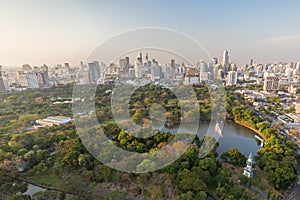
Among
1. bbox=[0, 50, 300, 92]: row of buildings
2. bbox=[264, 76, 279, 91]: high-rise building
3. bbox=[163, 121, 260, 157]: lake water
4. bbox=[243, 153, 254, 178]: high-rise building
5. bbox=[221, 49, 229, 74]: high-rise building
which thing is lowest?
bbox=[163, 121, 260, 157]: lake water

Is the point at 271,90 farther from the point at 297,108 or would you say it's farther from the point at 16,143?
the point at 16,143

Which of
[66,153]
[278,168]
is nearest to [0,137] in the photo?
[66,153]

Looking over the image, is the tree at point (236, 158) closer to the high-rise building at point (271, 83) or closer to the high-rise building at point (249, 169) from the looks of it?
the high-rise building at point (249, 169)

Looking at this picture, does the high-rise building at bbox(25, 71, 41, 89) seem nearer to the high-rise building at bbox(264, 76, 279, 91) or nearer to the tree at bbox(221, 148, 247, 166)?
the tree at bbox(221, 148, 247, 166)

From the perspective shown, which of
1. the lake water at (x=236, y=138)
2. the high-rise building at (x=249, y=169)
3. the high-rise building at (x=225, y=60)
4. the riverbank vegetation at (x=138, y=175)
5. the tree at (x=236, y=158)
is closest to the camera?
the riverbank vegetation at (x=138, y=175)

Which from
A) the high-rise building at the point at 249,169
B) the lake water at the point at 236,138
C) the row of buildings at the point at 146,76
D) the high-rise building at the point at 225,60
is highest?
the high-rise building at the point at 225,60

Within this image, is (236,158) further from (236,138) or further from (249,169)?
(236,138)

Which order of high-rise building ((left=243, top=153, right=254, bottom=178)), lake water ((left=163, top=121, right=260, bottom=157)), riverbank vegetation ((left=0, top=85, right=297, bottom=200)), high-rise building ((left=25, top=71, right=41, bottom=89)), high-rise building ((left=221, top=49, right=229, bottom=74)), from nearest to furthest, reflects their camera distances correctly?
riverbank vegetation ((left=0, top=85, right=297, bottom=200)) → high-rise building ((left=243, top=153, right=254, bottom=178)) → lake water ((left=163, top=121, right=260, bottom=157)) → high-rise building ((left=25, top=71, right=41, bottom=89)) → high-rise building ((left=221, top=49, right=229, bottom=74))

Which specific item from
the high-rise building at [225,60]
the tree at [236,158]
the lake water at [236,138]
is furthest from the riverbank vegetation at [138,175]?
the high-rise building at [225,60]

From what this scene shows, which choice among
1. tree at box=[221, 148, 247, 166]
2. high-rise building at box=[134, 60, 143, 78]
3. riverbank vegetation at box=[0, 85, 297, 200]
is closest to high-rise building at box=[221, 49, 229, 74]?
high-rise building at box=[134, 60, 143, 78]

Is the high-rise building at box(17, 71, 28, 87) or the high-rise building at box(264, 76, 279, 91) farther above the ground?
the high-rise building at box(17, 71, 28, 87)

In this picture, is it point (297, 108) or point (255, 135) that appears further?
→ point (297, 108)
